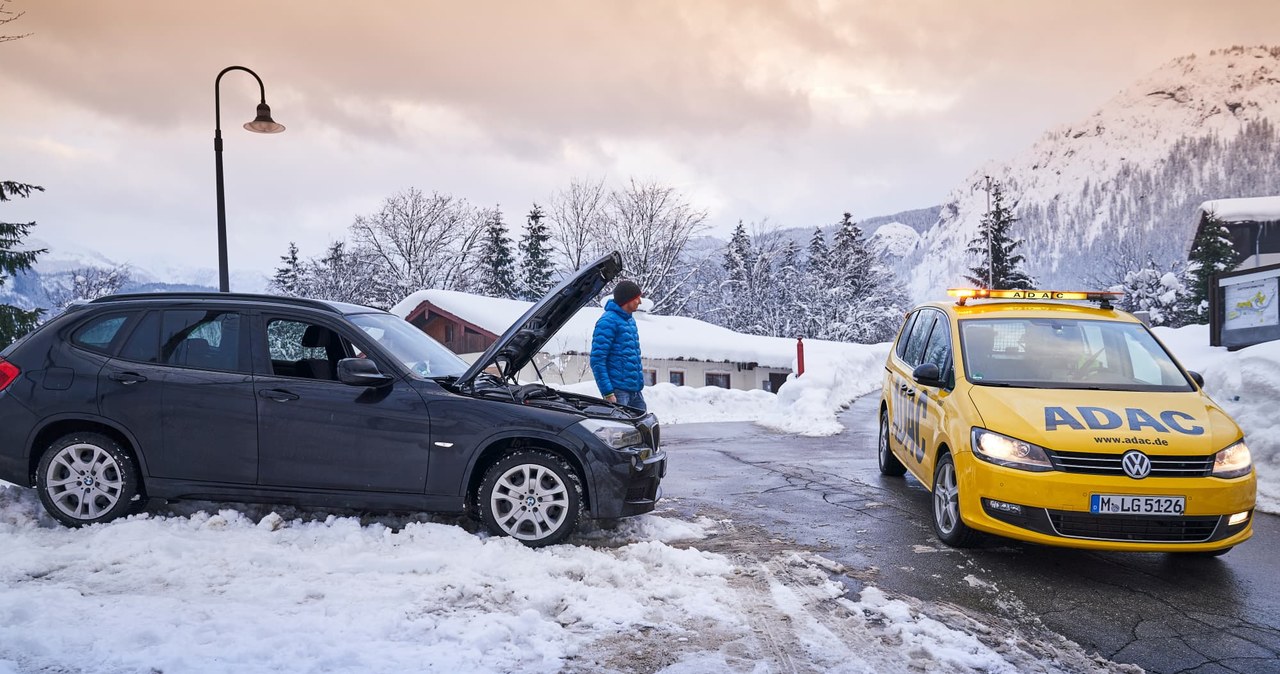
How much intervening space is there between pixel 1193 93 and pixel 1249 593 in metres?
192

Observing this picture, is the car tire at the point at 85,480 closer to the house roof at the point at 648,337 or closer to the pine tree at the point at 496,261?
the house roof at the point at 648,337

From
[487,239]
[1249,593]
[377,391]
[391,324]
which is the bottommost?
[1249,593]

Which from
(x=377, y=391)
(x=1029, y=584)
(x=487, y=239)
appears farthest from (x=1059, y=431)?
(x=487, y=239)

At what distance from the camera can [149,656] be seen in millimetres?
3195

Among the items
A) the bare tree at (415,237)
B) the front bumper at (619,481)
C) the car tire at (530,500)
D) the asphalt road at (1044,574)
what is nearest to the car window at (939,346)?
the asphalt road at (1044,574)

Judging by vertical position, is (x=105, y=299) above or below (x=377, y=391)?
above

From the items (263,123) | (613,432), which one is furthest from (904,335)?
(263,123)

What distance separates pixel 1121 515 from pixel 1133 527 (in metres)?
0.12

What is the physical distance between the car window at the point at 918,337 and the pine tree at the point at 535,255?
46.2 metres

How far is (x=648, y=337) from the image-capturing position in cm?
3500

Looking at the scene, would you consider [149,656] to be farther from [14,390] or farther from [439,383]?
[14,390]

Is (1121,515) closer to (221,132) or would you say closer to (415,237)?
(221,132)

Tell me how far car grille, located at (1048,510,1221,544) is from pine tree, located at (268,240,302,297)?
61.8 metres

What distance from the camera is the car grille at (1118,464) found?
177 inches
